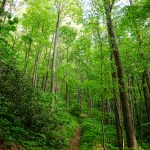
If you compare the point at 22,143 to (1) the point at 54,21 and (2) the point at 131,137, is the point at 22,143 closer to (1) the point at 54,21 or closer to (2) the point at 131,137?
(2) the point at 131,137

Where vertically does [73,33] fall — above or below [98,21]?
above

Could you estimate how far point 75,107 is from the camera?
30453 mm

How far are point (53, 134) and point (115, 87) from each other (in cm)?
406

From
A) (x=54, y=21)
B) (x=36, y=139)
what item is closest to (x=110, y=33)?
(x=36, y=139)

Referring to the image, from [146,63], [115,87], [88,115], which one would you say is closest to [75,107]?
[88,115]

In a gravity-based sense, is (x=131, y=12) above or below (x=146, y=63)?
above

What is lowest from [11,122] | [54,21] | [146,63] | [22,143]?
[22,143]

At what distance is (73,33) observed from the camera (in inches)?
1144

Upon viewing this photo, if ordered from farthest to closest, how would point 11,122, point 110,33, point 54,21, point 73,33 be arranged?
point 73,33 → point 54,21 → point 110,33 → point 11,122

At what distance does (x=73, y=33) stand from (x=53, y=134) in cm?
Answer: 1954

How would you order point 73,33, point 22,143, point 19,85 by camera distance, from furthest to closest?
point 73,33 < point 19,85 < point 22,143

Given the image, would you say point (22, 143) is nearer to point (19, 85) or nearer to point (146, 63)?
point (19, 85)

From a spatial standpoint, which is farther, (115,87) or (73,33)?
(73,33)

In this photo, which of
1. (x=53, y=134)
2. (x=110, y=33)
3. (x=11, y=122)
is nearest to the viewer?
(x=11, y=122)
